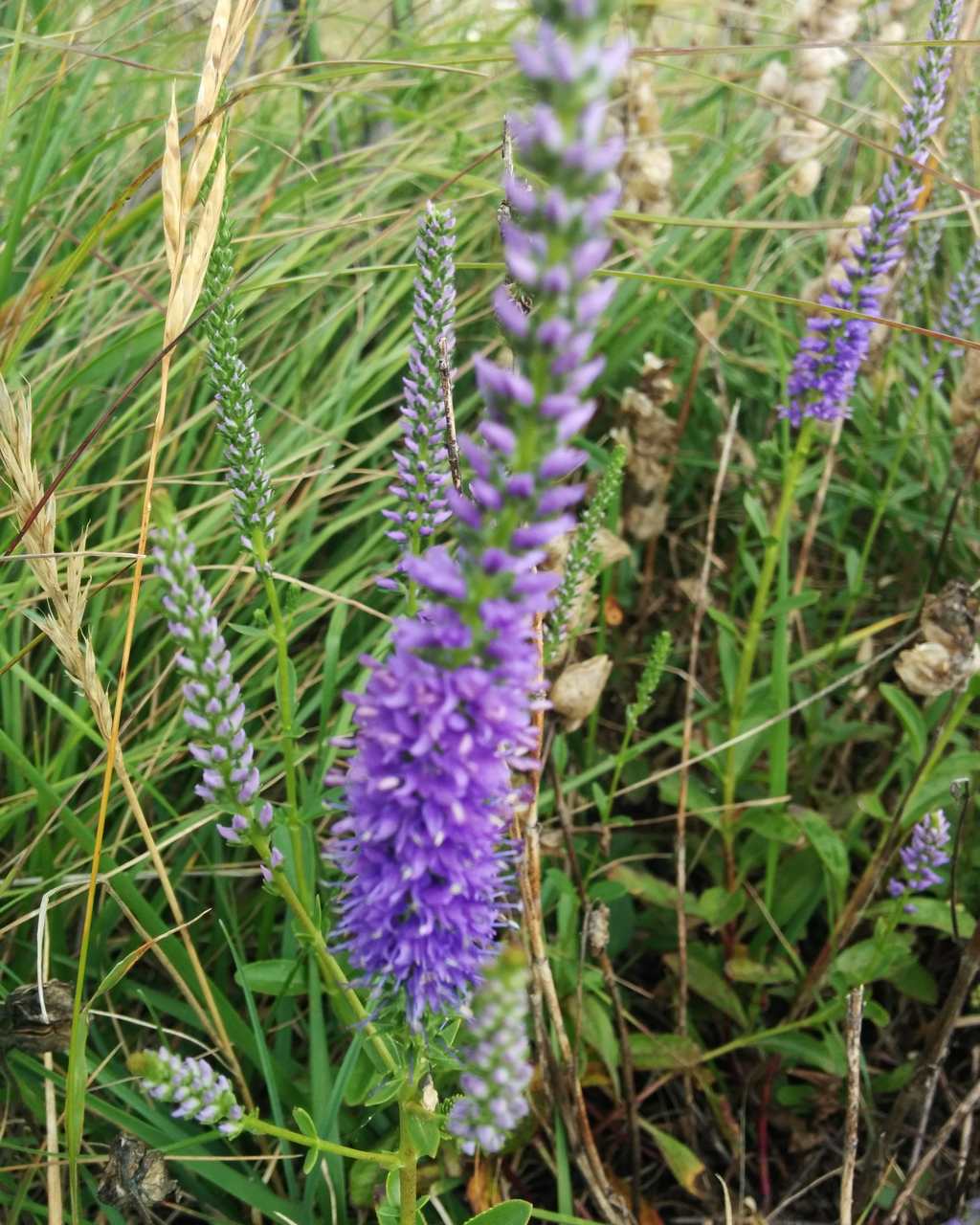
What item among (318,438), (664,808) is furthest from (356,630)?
(664,808)

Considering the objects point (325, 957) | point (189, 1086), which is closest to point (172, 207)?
point (325, 957)

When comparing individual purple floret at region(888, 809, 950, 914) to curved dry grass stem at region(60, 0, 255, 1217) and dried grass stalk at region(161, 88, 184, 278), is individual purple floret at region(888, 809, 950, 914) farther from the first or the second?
dried grass stalk at region(161, 88, 184, 278)

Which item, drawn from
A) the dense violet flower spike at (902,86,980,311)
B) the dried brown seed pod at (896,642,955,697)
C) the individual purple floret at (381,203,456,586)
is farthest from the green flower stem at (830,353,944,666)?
the individual purple floret at (381,203,456,586)

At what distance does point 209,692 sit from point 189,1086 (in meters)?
0.56

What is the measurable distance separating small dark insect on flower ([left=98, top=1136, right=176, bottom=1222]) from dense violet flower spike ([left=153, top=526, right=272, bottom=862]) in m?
0.68

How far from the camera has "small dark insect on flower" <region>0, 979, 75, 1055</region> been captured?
2.06m

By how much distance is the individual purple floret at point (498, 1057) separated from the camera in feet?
4.12

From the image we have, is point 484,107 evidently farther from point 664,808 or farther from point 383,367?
point 664,808

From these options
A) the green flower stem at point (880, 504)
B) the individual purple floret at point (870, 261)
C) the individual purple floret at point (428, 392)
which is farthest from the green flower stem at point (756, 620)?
the individual purple floret at point (428, 392)

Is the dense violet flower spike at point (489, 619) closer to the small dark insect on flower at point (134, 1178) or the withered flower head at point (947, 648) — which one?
the small dark insect on flower at point (134, 1178)

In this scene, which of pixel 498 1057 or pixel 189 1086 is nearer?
pixel 498 1057

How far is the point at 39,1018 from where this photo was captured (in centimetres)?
205

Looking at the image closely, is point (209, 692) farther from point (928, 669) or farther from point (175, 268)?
point (928, 669)

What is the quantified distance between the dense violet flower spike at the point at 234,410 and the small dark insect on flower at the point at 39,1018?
930 millimetres
